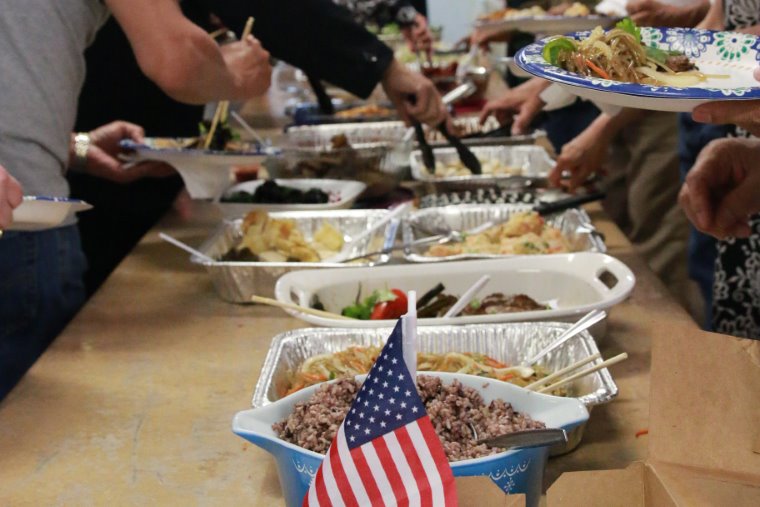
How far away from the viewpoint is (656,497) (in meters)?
0.76

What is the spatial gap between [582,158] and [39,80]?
1.26 m

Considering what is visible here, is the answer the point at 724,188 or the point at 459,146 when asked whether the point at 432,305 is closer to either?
the point at 724,188

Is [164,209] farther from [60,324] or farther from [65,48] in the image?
[65,48]

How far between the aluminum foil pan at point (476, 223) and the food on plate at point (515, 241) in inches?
1.1

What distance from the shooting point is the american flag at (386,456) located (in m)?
0.70

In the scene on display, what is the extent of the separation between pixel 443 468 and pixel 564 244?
1.11 metres

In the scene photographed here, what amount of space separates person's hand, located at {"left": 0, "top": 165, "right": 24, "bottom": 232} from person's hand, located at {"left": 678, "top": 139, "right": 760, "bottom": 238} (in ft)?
3.58

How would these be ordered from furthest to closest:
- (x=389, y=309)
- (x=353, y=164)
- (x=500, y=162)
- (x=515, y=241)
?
(x=500, y=162)
(x=353, y=164)
(x=515, y=241)
(x=389, y=309)

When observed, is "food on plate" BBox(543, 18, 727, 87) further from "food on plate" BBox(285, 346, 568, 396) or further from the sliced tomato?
the sliced tomato

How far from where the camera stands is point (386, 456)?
2.30ft

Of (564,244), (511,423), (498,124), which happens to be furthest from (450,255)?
(498,124)

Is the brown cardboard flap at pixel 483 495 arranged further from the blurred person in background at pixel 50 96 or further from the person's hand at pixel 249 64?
the person's hand at pixel 249 64

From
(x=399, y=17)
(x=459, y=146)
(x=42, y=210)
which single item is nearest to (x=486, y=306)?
(x=42, y=210)

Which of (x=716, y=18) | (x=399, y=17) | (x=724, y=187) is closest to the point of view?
(x=724, y=187)
